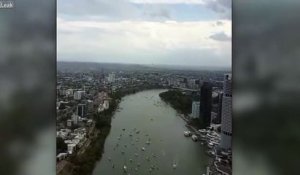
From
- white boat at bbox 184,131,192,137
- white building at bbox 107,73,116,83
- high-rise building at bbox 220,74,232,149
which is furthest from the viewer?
white building at bbox 107,73,116,83

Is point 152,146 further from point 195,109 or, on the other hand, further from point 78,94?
point 78,94

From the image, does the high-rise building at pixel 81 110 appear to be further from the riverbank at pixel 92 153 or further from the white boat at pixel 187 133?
the white boat at pixel 187 133

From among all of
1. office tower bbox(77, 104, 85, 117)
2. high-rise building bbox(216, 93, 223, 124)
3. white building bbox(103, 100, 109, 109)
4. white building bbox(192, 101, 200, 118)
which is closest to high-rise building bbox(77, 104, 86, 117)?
office tower bbox(77, 104, 85, 117)


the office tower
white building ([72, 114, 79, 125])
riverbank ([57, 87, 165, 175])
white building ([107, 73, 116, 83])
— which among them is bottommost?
riverbank ([57, 87, 165, 175])

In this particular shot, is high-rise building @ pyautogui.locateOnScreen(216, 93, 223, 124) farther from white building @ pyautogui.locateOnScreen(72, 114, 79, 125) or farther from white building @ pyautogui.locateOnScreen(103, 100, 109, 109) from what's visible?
white building @ pyautogui.locateOnScreen(72, 114, 79, 125)

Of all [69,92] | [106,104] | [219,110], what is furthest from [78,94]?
[219,110]

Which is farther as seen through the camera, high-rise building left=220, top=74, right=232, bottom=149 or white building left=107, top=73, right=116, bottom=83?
white building left=107, top=73, right=116, bottom=83

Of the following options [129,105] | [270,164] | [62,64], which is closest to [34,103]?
[62,64]
